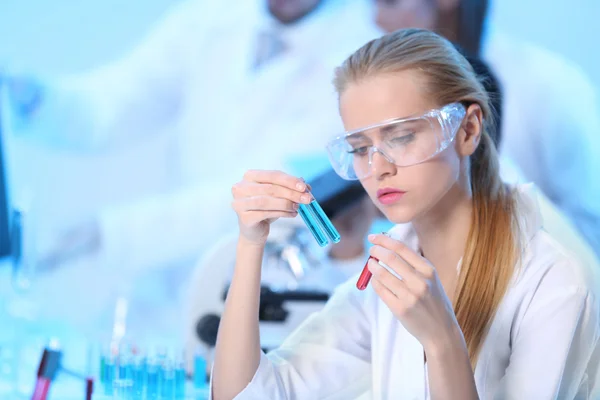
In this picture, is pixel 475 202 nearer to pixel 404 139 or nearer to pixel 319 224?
pixel 404 139

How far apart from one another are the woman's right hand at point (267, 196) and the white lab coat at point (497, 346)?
313 millimetres

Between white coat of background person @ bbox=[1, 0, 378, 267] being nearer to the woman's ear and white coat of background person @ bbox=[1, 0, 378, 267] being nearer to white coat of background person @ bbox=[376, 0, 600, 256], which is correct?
white coat of background person @ bbox=[376, 0, 600, 256]

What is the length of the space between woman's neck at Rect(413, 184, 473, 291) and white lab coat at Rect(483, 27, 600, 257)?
1859 mm

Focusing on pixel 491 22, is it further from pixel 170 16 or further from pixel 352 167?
pixel 352 167

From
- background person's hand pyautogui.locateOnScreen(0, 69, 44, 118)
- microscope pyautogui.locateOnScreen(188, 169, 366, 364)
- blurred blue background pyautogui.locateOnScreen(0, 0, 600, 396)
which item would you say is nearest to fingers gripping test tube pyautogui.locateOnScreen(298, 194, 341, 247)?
microscope pyautogui.locateOnScreen(188, 169, 366, 364)

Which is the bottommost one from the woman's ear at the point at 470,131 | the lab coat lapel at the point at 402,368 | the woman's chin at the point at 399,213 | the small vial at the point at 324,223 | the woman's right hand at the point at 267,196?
the lab coat lapel at the point at 402,368

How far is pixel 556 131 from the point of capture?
10.4 feet

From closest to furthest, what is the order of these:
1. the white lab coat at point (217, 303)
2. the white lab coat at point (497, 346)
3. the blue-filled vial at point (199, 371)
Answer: the white lab coat at point (497, 346)
the blue-filled vial at point (199, 371)
the white lab coat at point (217, 303)

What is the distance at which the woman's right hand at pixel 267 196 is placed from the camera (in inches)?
49.6

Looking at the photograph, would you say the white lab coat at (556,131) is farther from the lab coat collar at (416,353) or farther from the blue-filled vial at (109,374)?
the blue-filled vial at (109,374)

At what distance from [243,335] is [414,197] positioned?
419 mm

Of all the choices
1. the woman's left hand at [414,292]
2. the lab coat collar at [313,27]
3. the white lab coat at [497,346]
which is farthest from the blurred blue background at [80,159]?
the woman's left hand at [414,292]

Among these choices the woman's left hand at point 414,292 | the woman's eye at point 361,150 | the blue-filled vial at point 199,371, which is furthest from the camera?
the blue-filled vial at point 199,371

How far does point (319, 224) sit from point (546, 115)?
7.35 feet
